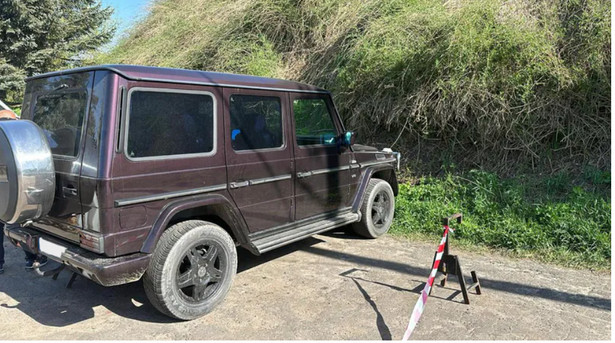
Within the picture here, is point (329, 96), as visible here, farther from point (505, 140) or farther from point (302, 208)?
point (505, 140)

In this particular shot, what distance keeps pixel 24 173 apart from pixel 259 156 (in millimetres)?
1815

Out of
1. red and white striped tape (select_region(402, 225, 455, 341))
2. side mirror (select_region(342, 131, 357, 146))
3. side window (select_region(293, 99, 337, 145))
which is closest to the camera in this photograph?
red and white striped tape (select_region(402, 225, 455, 341))

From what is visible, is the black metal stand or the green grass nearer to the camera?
the black metal stand

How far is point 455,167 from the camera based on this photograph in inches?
259

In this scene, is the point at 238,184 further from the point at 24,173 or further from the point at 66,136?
the point at 24,173

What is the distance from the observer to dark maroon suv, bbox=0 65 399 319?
9.93 ft

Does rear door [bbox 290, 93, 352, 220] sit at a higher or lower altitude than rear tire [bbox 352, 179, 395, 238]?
higher

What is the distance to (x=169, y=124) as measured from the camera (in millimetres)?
3373

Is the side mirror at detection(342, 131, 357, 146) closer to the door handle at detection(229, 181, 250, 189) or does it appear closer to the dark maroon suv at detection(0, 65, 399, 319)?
the dark maroon suv at detection(0, 65, 399, 319)

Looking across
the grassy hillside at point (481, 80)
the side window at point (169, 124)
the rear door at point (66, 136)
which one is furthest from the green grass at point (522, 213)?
the rear door at point (66, 136)

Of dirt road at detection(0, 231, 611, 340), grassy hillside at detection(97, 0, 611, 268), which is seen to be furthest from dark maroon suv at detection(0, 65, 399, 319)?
grassy hillside at detection(97, 0, 611, 268)

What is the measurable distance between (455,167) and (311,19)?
220 inches

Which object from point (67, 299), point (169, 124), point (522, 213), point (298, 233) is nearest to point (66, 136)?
point (169, 124)

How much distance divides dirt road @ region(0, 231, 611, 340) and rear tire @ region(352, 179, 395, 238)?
0.64 metres
